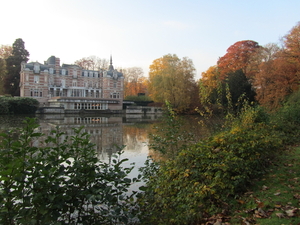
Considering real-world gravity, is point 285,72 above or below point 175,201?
above

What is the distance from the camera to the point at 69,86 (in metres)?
49.0

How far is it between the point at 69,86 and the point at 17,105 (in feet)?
50.1

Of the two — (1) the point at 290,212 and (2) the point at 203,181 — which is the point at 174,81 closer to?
(2) the point at 203,181

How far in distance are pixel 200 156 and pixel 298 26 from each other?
1948 cm

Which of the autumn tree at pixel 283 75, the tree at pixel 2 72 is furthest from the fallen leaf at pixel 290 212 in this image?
the tree at pixel 2 72

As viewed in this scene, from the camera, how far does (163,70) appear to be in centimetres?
4081

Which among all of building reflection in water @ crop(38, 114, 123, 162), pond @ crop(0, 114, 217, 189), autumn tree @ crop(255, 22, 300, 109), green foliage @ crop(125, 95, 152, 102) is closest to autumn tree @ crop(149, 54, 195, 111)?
green foliage @ crop(125, 95, 152, 102)

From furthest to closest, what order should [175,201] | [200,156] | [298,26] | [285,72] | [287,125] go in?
[298,26] → [285,72] → [287,125] → [200,156] → [175,201]

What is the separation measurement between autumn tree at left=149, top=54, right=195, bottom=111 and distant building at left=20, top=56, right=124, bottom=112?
12421 millimetres

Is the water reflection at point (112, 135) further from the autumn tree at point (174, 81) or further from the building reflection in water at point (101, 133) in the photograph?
the autumn tree at point (174, 81)

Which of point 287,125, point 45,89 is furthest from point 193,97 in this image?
point 287,125

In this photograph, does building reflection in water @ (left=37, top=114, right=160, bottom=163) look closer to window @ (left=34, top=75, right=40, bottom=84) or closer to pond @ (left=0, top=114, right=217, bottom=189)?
pond @ (left=0, top=114, right=217, bottom=189)

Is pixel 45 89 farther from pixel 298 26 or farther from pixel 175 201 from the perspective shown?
pixel 175 201

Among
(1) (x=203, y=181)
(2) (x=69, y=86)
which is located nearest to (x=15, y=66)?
(2) (x=69, y=86)
